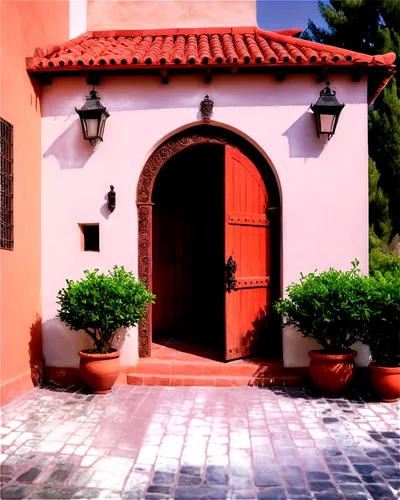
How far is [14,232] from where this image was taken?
5.31 meters

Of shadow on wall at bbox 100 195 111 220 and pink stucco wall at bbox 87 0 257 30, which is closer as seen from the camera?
shadow on wall at bbox 100 195 111 220

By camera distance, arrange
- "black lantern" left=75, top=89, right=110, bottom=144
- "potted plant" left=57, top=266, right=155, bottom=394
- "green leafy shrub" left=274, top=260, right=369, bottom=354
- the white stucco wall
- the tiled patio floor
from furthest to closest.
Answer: the white stucco wall, "black lantern" left=75, top=89, right=110, bottom=144, "potted plant" left=57, top=266, right=155, bottom=394, "green leafy shrub" left=274, top=260, right=369, bottom=354, the tiled patio floor

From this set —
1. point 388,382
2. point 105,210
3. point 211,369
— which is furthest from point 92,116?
point 388,382

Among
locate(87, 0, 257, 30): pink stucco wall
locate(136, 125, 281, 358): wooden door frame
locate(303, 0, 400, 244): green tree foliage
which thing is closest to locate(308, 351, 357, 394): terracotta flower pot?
locate(136, 125, 281, 358): wooden door frame

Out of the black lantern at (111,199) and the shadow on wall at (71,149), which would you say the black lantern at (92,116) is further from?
the black lantern at (111,199)

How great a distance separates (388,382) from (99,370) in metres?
3.38

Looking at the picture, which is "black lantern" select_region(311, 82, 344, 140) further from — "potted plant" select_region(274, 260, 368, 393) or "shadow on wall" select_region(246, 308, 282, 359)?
"shadow on wall" select_region(246, 308, 282, 359)

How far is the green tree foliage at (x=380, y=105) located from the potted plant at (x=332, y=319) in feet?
21.6

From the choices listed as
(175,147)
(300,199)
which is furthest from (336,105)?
(175,147)

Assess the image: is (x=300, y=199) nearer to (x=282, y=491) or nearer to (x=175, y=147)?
(x=175, y=147)

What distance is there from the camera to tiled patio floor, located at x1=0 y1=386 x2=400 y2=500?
10.4 ft

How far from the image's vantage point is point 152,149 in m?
6.09

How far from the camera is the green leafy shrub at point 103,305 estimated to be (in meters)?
5.19

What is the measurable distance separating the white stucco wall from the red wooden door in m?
0.35
